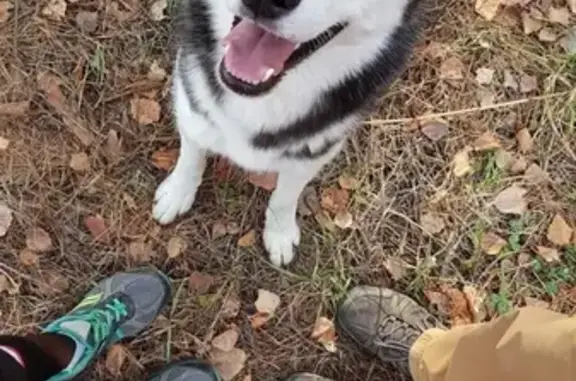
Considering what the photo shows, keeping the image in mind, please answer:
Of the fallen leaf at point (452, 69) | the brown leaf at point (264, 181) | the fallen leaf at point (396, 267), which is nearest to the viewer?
the brown leaf at point (264, 181)

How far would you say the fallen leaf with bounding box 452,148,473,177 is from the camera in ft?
11.0

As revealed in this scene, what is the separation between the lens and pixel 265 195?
3.23m

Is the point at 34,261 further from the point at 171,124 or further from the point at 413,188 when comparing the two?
the point at 413,188

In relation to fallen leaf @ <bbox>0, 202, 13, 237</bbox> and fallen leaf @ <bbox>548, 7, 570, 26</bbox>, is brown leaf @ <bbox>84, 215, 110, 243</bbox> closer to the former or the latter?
fallen leaf @ <bbox>0, 202, 13, 237</bbox>

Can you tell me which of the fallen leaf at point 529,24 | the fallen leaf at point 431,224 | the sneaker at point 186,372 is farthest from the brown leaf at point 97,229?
the fallen leaf at point 529,24

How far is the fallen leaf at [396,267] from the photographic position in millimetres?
3287

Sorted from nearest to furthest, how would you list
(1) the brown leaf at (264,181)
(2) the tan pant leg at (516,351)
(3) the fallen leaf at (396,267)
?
(2) the tan pant leg at (516,351)
(1) the brown leaf at (264,181)
(3) the fallen leaf at (396,267)

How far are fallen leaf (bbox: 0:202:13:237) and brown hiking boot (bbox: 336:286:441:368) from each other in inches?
43.5

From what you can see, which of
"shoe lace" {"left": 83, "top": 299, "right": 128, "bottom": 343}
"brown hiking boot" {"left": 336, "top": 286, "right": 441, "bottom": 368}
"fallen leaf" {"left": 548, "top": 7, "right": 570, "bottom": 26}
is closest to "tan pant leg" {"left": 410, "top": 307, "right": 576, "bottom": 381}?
"brown hiking boot" {"left": 336, "top": 286, "right": 441, "bottom": 368}

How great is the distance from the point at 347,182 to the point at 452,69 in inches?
21.9

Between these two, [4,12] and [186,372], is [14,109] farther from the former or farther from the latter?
[186,372]

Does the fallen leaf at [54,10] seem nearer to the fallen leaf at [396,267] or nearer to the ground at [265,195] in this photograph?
the ground at [265,195]

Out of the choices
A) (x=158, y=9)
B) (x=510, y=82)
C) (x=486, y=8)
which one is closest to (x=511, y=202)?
(x=510, y=82)

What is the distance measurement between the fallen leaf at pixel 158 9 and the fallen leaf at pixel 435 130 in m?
0.97
